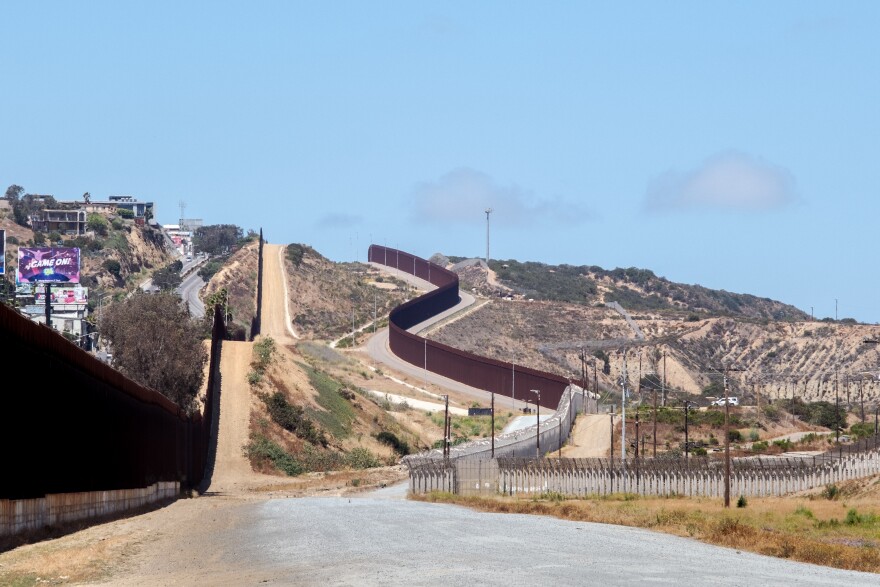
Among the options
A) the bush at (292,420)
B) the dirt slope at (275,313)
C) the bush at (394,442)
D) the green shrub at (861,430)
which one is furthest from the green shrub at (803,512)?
the dirt slope at (275,313)

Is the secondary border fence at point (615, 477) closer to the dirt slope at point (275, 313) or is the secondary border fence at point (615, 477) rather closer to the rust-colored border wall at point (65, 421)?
the rust-colored border wall at point (65, 421)

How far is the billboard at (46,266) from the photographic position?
97.3m

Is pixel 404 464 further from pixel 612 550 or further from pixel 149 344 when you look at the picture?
pixel 612 550

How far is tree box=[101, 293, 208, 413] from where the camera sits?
77.0 meters

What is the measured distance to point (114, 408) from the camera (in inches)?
1738

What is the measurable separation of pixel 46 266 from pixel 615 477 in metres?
47.9

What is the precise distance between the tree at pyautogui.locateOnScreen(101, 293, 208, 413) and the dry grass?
1849 cm

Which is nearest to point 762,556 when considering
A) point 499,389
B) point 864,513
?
point 864,513

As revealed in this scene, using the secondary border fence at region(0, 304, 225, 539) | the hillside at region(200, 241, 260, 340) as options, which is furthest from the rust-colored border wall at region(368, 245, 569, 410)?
the secondary border fence at region(0, 304, 225, 539)

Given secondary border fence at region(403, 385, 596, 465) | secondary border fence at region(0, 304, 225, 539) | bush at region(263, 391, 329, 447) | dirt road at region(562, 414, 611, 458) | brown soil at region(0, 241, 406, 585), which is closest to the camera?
brown soil at region(0, 241, 406, 585)

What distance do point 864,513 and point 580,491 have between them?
19.8 meters

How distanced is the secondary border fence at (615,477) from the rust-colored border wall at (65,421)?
20961 mm

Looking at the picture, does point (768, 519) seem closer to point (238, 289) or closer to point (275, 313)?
point (275, 313)

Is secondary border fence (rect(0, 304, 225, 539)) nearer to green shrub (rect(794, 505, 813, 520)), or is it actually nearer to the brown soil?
the brown soil
